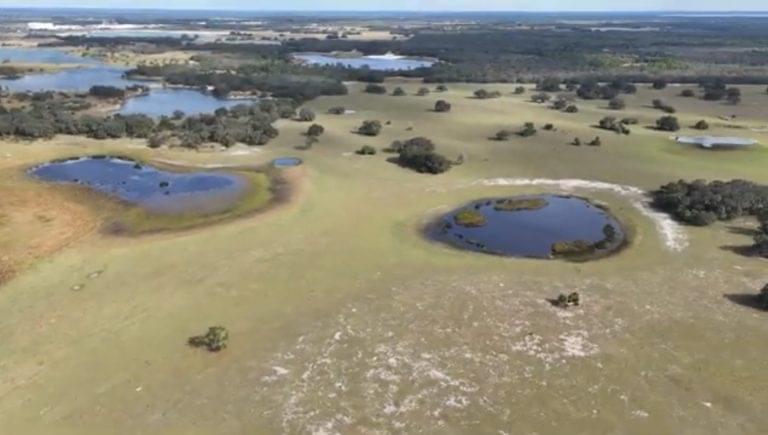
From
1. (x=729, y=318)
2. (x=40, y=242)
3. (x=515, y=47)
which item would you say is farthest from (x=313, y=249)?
(x=515, y=47)

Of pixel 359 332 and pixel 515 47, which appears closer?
pixel 359 332

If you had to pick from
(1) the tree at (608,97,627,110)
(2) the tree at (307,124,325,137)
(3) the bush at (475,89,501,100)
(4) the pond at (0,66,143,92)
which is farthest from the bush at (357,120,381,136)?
(4) the pond at (0,66,143,92)

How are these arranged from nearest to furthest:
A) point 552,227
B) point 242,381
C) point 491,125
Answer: point 242,381, point 552,227, point 491,125

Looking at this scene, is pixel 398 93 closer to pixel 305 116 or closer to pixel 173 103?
pixel 305 116

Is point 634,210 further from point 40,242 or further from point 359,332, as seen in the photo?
point 40,242

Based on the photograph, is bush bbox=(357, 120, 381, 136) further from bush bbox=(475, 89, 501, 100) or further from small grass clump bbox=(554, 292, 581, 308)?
small grass clump bbox=(554, 292, 581, 308)

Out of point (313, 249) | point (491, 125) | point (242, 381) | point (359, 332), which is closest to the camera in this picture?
point (242, 381)
